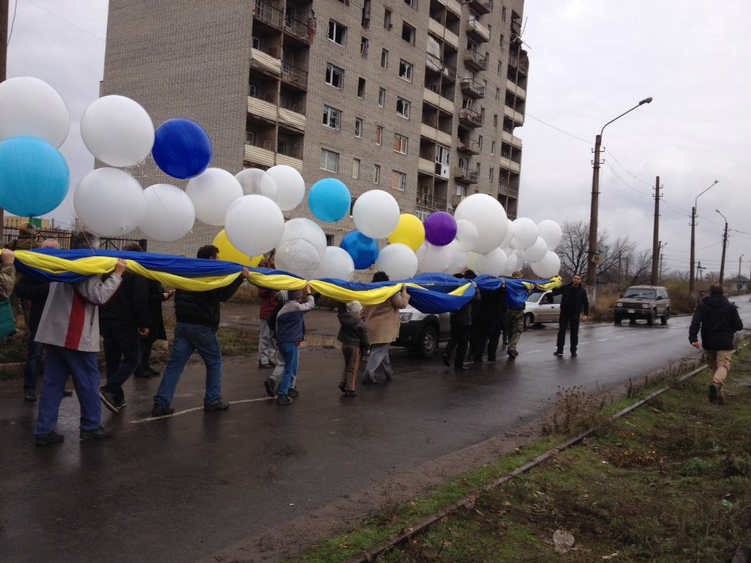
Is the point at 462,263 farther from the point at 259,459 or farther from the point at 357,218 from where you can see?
the point at 259,459

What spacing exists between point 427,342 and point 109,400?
7.31 metres

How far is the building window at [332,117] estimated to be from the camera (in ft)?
115

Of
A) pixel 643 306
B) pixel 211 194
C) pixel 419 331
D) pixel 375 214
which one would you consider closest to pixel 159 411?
pixel 211 194

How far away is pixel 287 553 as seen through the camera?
3.84 metres

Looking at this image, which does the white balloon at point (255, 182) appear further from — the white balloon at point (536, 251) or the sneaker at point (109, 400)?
the white balloon at point (536, 251)

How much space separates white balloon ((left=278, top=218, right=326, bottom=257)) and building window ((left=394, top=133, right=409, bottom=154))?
33.6 metres

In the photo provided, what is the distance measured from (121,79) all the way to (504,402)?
33.3 metres

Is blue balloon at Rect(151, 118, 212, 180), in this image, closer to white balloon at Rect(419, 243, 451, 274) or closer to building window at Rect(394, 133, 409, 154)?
white balloon at Rect(419, 243, 451, 274)

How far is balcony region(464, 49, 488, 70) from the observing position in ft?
165

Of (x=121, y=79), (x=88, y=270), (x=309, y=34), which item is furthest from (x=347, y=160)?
(x=88, y=270)

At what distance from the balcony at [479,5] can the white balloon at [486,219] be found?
43.9 m

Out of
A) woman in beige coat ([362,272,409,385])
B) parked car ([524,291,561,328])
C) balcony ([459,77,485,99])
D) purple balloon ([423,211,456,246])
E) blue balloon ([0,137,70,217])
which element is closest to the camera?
blue balloon ([0,137,70,217])

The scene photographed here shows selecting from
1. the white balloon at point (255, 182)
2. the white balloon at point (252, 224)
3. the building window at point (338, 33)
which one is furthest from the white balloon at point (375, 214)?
the building window at point (338, 33)

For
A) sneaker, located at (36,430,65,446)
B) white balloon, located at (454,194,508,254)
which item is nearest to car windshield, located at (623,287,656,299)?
white balloon, located at (454,194,508,254)
